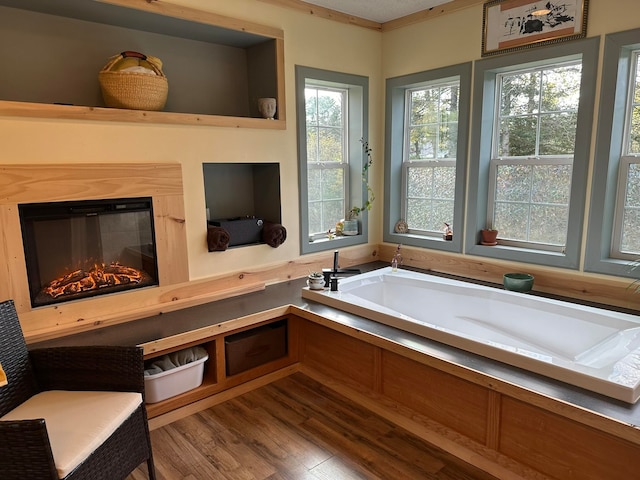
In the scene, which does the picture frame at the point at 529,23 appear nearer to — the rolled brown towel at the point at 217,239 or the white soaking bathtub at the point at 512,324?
the white soaking bathtub at the point at 512,324

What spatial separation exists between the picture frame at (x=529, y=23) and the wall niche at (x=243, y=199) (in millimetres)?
1802

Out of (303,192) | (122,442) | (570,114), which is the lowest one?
(122,442)

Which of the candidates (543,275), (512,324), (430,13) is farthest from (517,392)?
(430,13)

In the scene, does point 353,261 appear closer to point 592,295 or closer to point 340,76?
point 340,76

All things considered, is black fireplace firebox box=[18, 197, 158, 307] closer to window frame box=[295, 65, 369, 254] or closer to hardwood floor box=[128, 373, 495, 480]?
hardwood floor box=[128, 373, 495, 480]

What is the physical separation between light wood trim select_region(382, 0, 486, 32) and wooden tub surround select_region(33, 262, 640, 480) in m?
2.36

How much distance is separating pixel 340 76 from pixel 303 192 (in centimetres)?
102

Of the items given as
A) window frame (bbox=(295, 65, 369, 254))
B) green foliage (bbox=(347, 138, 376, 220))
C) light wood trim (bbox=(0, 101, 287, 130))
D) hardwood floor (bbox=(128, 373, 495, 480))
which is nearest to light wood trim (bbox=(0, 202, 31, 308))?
light wood trim (bbox=(0, 101, 287, 130))

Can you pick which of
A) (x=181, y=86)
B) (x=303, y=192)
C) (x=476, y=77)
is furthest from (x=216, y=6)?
(x=476, y=77)

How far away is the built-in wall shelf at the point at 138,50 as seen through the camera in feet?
7.79

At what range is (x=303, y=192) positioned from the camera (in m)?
3.45

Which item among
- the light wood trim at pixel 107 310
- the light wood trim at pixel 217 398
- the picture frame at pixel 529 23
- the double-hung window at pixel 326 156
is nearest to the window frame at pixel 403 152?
the picture frame at pixel 529 23

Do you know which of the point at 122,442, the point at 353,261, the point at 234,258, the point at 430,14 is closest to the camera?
the point at 122,442

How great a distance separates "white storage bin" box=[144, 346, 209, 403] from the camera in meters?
2.40
